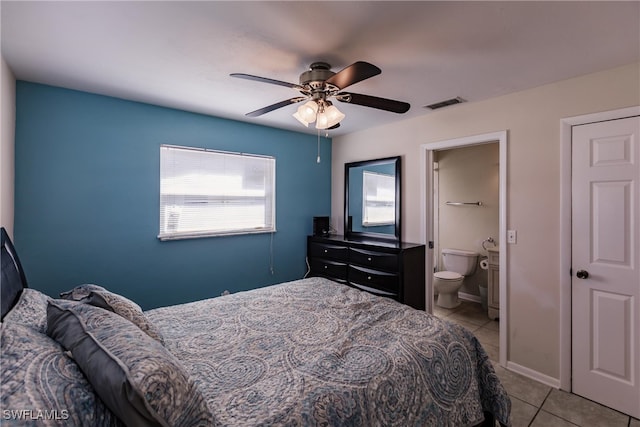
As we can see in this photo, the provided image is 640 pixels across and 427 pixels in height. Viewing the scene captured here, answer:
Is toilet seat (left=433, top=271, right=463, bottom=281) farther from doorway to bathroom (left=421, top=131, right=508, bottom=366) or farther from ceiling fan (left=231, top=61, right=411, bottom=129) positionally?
ceiling fan (left=231, top=61, right=411, bottom=129)

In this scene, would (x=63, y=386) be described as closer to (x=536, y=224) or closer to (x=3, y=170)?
(x=3, y=170)

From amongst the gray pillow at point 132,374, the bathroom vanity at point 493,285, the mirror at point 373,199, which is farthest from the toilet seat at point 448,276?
Answer: the gray pillow at point 132,374

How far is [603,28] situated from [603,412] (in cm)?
253

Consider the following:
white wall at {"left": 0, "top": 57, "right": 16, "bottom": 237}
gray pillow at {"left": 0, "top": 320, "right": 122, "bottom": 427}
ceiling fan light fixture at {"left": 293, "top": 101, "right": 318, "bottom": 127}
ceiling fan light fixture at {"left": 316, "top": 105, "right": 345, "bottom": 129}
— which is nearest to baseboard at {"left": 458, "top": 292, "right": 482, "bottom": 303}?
ceiling fan light fixture at {"left": 316, "top": 105, "right": 345, "bottom": 129}

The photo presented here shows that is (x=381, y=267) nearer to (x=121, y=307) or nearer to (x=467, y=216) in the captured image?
(x=467, y=216)

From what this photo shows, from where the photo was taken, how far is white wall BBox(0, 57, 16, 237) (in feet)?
6.37

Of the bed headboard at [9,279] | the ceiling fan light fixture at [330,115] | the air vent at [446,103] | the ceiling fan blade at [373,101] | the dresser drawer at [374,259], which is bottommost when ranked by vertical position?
the dresser drawer at [374,259]

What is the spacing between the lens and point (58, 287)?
2.50m

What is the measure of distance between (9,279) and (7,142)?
51.3 inches

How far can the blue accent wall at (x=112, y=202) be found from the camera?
2.39m

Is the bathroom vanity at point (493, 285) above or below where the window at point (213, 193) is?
below

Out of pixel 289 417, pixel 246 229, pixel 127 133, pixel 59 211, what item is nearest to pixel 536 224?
pixel 289 417

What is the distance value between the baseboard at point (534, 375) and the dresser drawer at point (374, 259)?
4.22 feet

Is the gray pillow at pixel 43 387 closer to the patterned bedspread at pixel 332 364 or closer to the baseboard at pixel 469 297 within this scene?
the patterned bedspread at pixel 332 364
